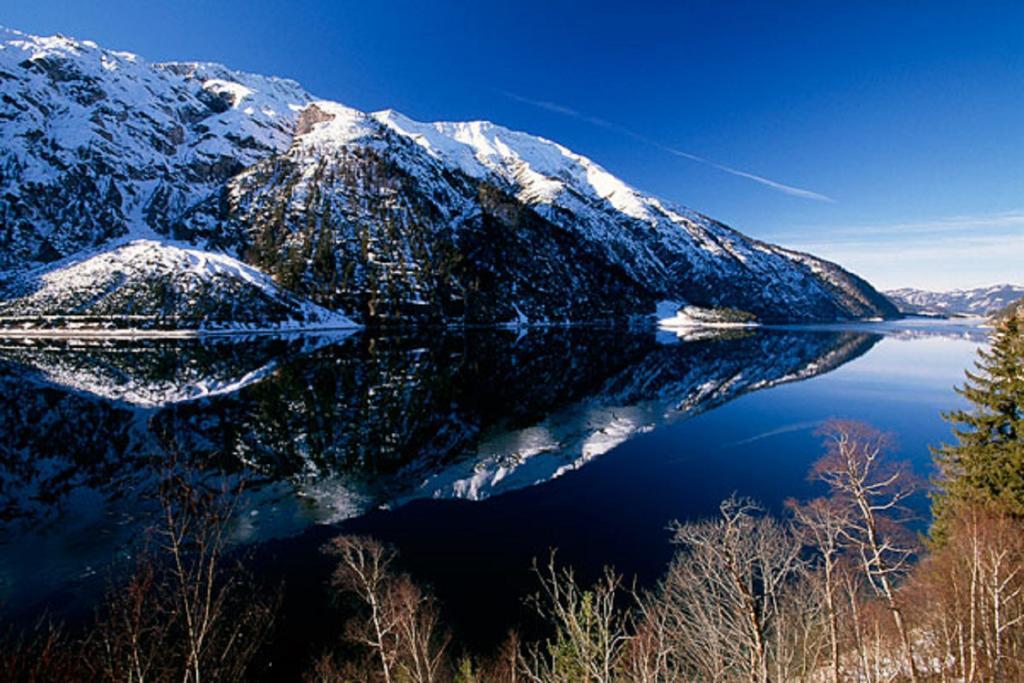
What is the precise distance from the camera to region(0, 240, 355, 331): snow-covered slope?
524 ft

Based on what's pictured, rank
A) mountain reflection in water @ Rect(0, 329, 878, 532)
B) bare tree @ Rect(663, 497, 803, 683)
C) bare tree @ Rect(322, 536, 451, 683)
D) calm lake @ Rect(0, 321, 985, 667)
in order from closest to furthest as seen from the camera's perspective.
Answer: bare tree @ Rect(663, 497, 803, 683), bare tree @ Rect(322, 536, 451, 683), calm lake @ Rect(0, 321, 985, 667), mountain reflection in water @ Rect(0, 329, 878, 532)

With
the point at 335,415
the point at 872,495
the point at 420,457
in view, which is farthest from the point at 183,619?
the point at 872,495

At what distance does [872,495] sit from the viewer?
29.3 meters

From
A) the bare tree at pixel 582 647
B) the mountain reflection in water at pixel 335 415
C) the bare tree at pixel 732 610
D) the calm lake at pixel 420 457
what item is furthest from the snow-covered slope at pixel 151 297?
the bare tree at pixel 732 610

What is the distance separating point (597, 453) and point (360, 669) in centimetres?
3084

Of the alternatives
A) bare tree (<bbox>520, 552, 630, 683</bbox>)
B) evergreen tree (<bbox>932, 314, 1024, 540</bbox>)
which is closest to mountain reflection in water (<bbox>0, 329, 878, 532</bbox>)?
bare tree (<bbox>520, 552, 630, 683</bbox>)

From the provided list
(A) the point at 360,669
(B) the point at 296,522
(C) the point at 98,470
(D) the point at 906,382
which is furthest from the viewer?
(D) the point at 906,382

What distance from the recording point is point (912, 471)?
38438mm

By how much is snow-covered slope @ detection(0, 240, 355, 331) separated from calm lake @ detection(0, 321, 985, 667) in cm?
7834

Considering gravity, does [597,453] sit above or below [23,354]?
below

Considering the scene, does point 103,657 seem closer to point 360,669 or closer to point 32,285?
point 360,669

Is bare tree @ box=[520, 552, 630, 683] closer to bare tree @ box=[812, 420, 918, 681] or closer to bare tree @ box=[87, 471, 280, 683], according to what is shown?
bare tree @ box=[812, 420, 918, 681]

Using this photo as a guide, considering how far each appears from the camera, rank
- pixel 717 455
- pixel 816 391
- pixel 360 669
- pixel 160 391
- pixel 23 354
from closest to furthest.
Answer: pixel 360 669 < pixel 717 455 < pixel 160 391 < pixel 816 391 < pixel 23 354

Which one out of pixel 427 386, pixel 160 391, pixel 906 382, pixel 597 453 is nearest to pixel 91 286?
pixel 160 391
